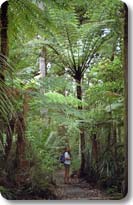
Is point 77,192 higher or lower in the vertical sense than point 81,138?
lower

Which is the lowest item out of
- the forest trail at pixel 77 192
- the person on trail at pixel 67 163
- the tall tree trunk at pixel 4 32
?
the forest trail at pixel 77 192

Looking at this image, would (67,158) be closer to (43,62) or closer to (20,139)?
(20,139)

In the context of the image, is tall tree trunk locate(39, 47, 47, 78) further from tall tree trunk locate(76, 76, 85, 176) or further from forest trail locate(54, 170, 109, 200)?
forest trail locate(54, 170, 109, 200)

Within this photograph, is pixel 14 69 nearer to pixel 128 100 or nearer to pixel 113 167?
pixel 128 100

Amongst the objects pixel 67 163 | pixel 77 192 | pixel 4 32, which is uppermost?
pixel 4 32

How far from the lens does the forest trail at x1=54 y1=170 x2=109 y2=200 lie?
173 centimetres

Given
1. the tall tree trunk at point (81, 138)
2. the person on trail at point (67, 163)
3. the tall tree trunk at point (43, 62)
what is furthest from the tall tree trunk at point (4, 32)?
the person on trail at point (67, 163)

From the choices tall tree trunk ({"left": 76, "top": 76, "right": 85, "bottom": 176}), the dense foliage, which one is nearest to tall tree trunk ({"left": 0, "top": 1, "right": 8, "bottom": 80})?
the dense foliage

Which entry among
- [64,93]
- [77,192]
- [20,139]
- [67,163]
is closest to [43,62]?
[64,93]

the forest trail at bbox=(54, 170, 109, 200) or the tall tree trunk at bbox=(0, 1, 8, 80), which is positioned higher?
the tall tree trunk at bbox=(0, 1, 8, 80)

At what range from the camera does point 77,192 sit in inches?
68.4

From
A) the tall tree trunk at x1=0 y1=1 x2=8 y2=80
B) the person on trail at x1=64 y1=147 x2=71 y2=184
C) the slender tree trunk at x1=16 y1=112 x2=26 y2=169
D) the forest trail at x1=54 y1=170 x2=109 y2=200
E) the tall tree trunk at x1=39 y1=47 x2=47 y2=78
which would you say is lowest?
the forest trail at x1=54 y1=170 x2=109 y2=200

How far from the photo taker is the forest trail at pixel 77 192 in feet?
5.67

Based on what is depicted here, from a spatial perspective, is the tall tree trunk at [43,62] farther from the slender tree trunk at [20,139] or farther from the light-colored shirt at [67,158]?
the light-colored shirt at [67,158]
